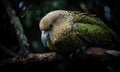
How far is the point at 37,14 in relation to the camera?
272cm

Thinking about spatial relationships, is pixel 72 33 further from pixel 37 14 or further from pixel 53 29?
pixel 37 14

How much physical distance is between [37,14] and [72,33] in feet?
2.13

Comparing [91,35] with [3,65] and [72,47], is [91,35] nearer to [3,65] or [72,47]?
[72,47]

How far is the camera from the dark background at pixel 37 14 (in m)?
2.69

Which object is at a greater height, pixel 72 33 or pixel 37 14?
pixel 37 14

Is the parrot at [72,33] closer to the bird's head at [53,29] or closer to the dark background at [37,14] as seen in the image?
the bird's head at [53,29]

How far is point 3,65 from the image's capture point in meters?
2.16

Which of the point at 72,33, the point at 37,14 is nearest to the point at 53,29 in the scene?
the point at 72,33

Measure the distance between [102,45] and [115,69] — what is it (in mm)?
200

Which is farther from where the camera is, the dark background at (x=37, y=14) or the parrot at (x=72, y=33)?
the dark background at (x=37, y=14)

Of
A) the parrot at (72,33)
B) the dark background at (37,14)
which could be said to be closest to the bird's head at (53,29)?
the parrot at (72,33)

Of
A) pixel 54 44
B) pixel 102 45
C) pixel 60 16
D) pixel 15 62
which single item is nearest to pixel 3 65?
pixel 15 62

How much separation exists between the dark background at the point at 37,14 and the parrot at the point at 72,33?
17.7 inches

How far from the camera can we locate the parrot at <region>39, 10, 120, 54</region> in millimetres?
2139
